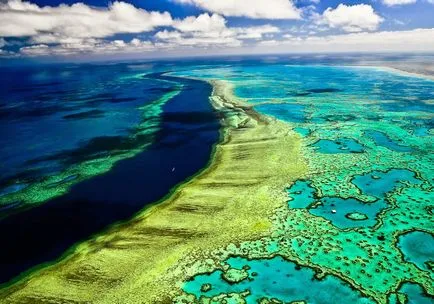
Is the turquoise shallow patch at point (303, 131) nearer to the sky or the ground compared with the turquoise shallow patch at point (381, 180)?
nearer to the sky

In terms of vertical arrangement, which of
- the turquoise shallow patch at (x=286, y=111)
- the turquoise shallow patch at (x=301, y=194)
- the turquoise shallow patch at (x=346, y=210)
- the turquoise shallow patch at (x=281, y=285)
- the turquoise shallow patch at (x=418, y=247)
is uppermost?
the turquoise shallow patch at (x=286, y=111)

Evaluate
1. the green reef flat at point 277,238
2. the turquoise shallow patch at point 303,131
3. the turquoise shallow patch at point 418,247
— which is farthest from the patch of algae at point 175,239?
the turquoise shallow patch at point 303,131

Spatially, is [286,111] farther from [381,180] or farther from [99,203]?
[99,203]

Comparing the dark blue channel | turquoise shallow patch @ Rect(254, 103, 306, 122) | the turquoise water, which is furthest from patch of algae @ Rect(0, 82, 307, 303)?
turquoise shallow patch @ Rect(254, 103, 306, 122)

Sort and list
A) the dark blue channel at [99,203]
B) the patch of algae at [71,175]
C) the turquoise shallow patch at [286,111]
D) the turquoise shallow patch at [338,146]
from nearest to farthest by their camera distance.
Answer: the dark blue channel at [99,203], the patch of algae at [71,175], the turquoise shallow patch at [338,146], the turquoise shallow patch at [286,111]

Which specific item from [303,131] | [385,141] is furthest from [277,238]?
[303,131]

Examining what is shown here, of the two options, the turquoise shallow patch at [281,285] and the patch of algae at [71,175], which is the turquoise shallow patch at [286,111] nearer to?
the patch of algae at [71,175]
